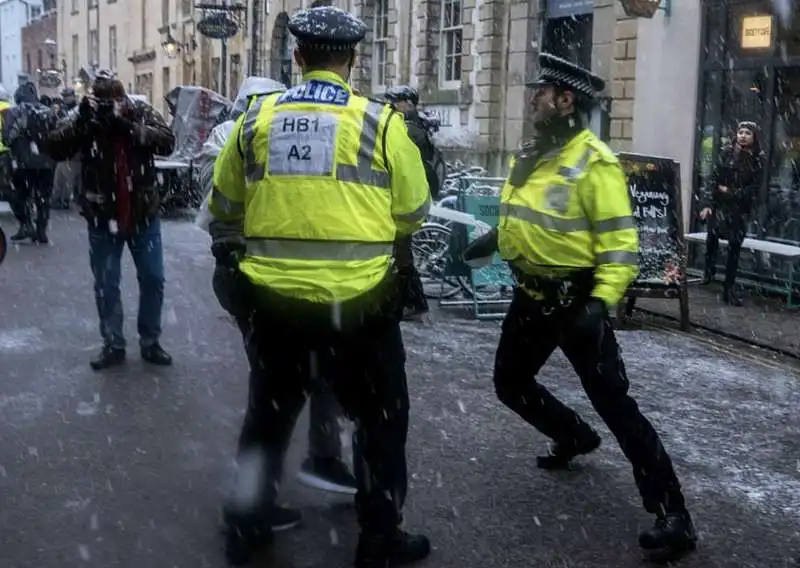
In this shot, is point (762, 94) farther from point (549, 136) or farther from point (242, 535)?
point (242, 535)

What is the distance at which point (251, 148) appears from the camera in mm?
3703

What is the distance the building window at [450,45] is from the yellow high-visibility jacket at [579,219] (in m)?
16.7

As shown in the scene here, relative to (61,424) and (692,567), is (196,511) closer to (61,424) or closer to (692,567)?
(61,424)

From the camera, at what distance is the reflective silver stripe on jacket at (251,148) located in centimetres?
369

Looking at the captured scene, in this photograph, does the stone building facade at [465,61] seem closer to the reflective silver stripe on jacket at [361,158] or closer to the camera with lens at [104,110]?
the camera with lens at [104,110]

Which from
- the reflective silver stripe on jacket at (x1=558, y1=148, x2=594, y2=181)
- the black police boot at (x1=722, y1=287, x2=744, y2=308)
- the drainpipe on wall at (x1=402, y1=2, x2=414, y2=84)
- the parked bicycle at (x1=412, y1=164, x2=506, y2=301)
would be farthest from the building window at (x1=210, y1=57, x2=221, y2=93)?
the reflective silver stripe on jacket at (x1=558, y1=148, x2=594, y2=181)

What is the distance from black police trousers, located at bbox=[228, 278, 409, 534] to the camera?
3.70 m

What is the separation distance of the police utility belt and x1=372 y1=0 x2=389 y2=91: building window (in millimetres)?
19728

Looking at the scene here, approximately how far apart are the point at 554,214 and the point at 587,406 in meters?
2.40

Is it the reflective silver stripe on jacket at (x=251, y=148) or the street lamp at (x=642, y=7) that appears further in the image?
the street lamp at (x=642, y=7)

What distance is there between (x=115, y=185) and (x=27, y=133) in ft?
24.8

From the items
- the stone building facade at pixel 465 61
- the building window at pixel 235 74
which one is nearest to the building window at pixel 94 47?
the building window at pixel 235 74

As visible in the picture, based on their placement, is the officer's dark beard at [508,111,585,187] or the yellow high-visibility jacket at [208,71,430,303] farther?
the officer's dark beard at [508,111,585,187]

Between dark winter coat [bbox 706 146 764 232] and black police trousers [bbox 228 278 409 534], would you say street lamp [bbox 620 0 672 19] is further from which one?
black police trousers [bbox 228 278 409 534]
